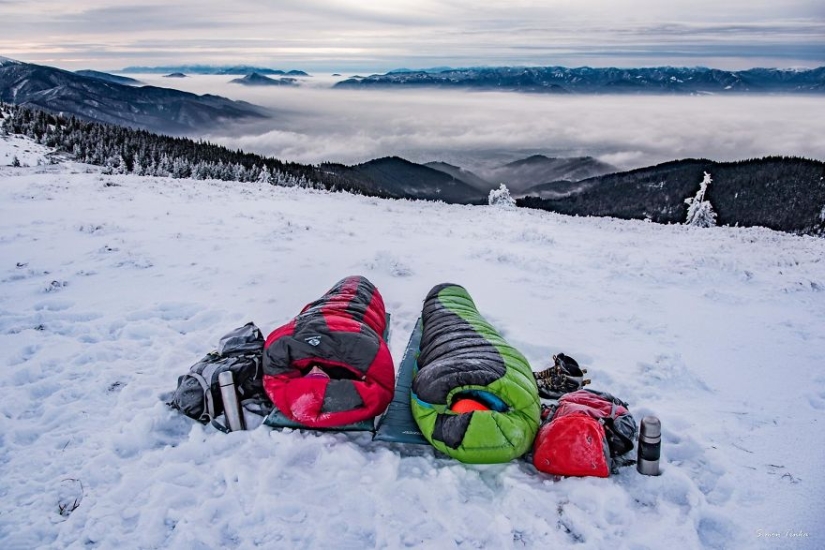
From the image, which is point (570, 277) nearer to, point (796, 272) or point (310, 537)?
point (796, 272)

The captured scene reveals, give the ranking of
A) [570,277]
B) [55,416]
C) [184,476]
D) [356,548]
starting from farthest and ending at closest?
[570,277], [55,416], [184,476], [356,548]

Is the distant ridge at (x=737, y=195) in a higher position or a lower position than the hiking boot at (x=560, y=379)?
lower

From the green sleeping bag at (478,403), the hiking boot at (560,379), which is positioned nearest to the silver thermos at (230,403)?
the green sleeping bag at (478,403)

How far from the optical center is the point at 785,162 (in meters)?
123

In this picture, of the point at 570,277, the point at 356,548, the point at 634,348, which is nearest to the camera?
the point at 356,548

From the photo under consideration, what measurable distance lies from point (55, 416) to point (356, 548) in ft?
12.0

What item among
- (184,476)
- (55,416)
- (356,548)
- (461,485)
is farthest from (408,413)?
(55,416)

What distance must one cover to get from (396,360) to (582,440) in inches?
116

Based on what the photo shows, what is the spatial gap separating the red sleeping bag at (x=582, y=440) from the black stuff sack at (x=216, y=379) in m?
3.15

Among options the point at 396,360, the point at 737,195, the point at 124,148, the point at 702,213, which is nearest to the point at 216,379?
the point at 396,360

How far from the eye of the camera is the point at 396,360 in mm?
6703

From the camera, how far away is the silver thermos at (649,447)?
436 cm

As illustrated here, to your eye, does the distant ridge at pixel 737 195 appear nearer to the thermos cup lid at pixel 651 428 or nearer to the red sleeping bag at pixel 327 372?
the thermos cup lid at pixel 651 428

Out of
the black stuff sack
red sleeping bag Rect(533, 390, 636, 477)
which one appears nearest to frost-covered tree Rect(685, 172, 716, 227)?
red sleeping bag Rect(533, 390, 636, 477)
